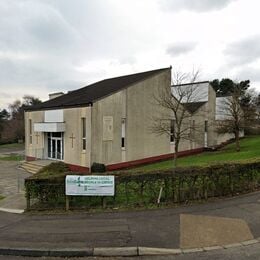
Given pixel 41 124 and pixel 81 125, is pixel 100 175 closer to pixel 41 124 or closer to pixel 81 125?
pixel 81 125

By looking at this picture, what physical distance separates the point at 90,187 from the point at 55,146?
18.9 metres

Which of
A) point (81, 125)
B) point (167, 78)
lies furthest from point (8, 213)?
point (167, 78)

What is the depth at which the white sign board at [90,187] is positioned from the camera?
10000 millimetres

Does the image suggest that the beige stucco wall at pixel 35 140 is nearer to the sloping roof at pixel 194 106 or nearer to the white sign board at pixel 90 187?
the sloping roof at pixel 194 106

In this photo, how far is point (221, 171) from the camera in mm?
10844

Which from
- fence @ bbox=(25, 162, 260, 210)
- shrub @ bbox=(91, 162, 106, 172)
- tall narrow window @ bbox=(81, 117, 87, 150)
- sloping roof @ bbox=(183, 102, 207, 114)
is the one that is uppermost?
sloping roof @ bbox=(183, 102, 207, 114)

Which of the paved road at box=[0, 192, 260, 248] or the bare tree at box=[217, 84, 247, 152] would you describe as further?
the bare tree at box=[217, 84, 247, 152]

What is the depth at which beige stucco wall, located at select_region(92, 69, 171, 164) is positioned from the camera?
23188 mm

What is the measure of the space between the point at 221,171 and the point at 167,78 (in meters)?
19.1

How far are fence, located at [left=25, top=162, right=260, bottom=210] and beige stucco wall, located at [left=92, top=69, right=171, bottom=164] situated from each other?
1237 cm

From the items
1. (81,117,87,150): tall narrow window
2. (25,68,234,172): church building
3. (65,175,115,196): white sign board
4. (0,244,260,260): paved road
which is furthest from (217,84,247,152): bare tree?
(0,244,260,260): paved road

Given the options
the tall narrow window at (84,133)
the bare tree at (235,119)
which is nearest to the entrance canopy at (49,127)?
the tall narrow window at (84,133)

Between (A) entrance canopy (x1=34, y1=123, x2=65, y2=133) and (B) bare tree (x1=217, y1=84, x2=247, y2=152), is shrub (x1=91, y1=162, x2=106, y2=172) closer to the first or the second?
(A) entrance canopy (x1=34, y1=123, x2=65, y2=133)

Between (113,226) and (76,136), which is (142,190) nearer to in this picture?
(113,226)
